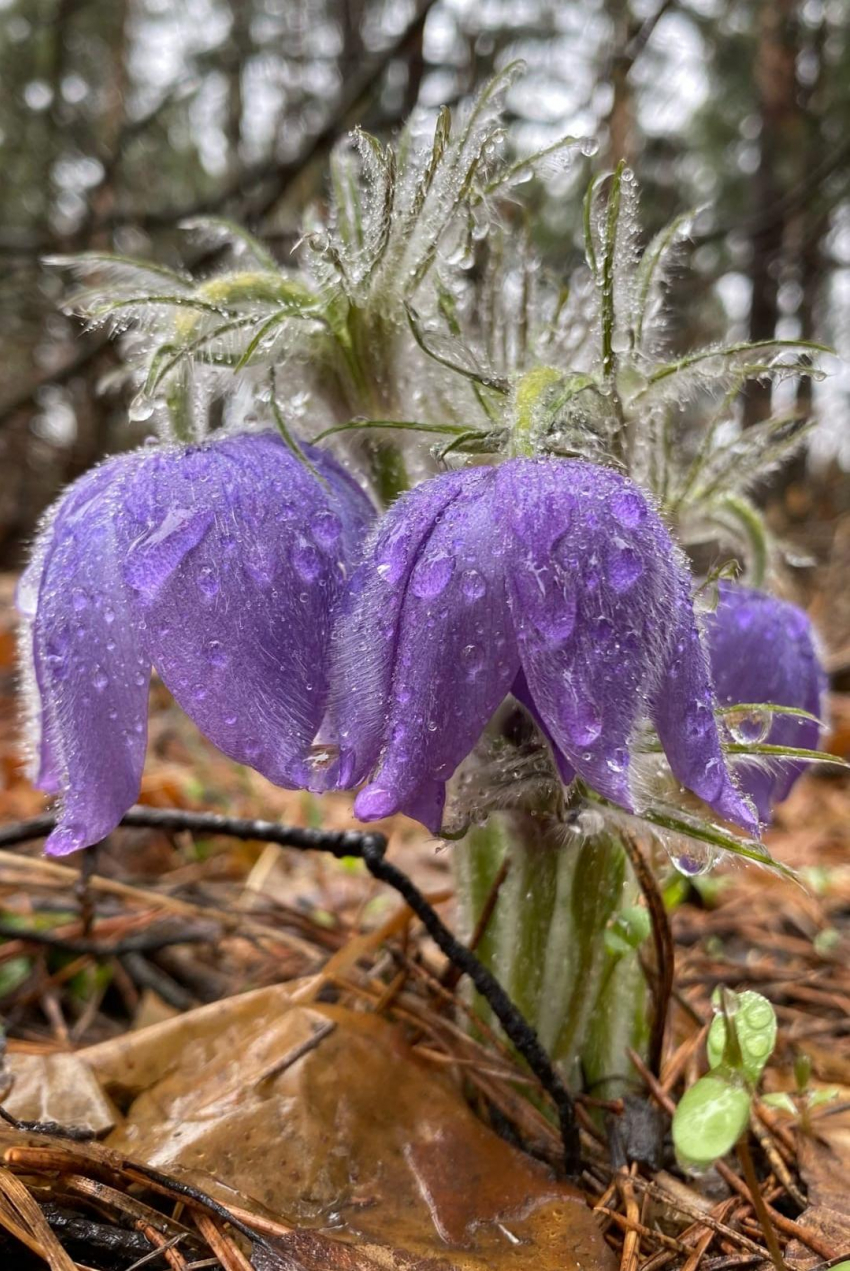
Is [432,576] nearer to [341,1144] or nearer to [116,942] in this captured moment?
[341,1144]

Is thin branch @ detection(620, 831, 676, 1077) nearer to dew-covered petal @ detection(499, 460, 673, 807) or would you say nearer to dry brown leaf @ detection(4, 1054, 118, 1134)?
dew-covered petal @ detection(499, 460, 673, 807)

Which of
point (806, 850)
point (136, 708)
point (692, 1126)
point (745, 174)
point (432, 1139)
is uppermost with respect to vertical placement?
point (745, 174)

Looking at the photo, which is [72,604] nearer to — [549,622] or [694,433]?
[549,622]

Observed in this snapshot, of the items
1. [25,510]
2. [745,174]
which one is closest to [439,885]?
[25,510]

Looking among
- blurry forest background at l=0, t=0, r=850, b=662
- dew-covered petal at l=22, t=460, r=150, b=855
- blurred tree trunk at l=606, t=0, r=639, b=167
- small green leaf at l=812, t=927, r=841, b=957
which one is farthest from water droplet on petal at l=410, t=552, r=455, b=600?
blurry forest background at l=0, t=0, r=850, b=662

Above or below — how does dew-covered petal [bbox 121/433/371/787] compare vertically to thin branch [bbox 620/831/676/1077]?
above

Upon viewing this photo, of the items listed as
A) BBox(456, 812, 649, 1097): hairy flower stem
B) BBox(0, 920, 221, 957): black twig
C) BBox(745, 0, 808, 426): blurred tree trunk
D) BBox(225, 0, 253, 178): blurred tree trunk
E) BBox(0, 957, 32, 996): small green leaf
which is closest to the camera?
BBox(456, 812, 649, 1097): hairy flower stem
